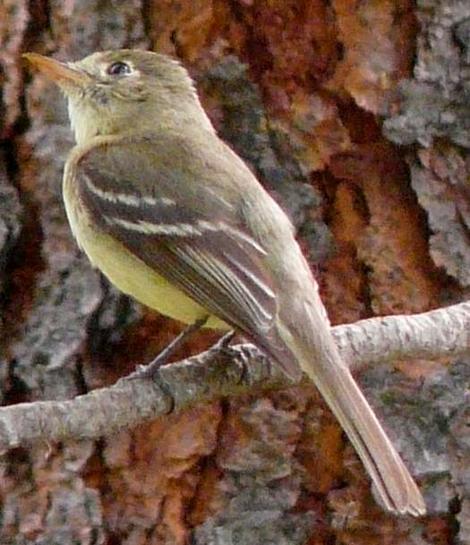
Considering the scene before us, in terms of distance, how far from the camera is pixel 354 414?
12.6ft

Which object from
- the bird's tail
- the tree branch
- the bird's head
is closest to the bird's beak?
the bird's head

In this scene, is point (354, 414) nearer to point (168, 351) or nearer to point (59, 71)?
point (168, 351)

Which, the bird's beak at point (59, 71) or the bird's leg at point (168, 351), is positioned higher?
the bird's beak at point (59, 71)

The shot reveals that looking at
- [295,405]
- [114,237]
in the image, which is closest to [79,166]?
[114,237]

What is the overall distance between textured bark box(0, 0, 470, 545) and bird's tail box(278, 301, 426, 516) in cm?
64

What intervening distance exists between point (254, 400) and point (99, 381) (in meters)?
0.44

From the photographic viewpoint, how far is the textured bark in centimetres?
457

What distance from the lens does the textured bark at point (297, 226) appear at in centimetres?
457

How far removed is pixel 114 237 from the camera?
14.2 ft

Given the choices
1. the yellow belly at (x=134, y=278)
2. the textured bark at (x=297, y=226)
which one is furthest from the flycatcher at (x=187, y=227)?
the textured bark at (x=297, y=226)

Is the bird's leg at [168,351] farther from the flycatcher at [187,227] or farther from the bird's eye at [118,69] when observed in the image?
the bird's eye at [118,69]

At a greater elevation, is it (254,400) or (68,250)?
(68,250)

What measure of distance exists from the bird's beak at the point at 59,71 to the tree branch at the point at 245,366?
2.89ft

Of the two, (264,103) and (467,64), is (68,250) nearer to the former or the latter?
(264,103)
